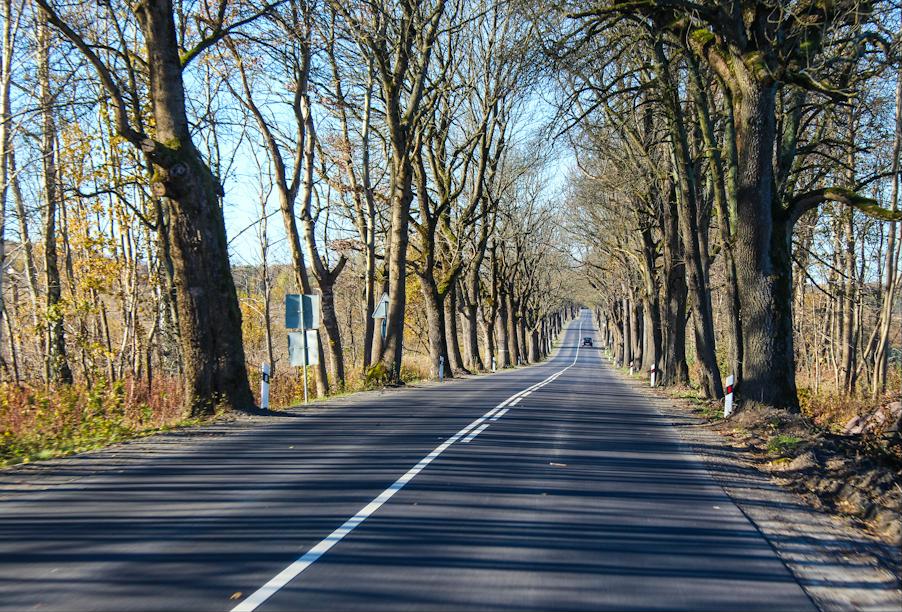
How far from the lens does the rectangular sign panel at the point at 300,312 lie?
19.9 m

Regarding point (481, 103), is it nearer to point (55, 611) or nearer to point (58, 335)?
point (58, 335)

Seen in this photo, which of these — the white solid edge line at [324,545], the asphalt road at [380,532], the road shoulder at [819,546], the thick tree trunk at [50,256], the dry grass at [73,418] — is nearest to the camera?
the white solid edge line at [324,545]

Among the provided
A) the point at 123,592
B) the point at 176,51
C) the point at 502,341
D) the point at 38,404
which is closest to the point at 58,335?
the point at 38,404

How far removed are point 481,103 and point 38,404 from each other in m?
23.9

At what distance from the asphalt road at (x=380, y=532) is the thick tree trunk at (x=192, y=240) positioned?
326 cm

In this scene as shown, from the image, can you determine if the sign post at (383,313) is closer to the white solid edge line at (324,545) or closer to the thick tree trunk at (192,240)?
the thick tree trunk at (192,240)

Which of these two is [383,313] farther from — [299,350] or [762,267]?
[762,267]

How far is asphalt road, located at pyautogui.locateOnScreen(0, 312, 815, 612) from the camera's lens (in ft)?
17.6

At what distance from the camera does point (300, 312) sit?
20.1m

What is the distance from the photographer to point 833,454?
36.9ft

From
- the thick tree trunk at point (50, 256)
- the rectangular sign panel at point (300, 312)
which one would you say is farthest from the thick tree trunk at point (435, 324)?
the thick tree trunk at point (50, 256)

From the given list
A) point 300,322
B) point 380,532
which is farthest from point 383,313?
point 380,532

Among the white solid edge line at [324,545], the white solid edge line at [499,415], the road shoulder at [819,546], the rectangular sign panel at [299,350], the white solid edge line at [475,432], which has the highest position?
the rectangular sign panel at [299,350]

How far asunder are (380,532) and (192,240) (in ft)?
31.9
